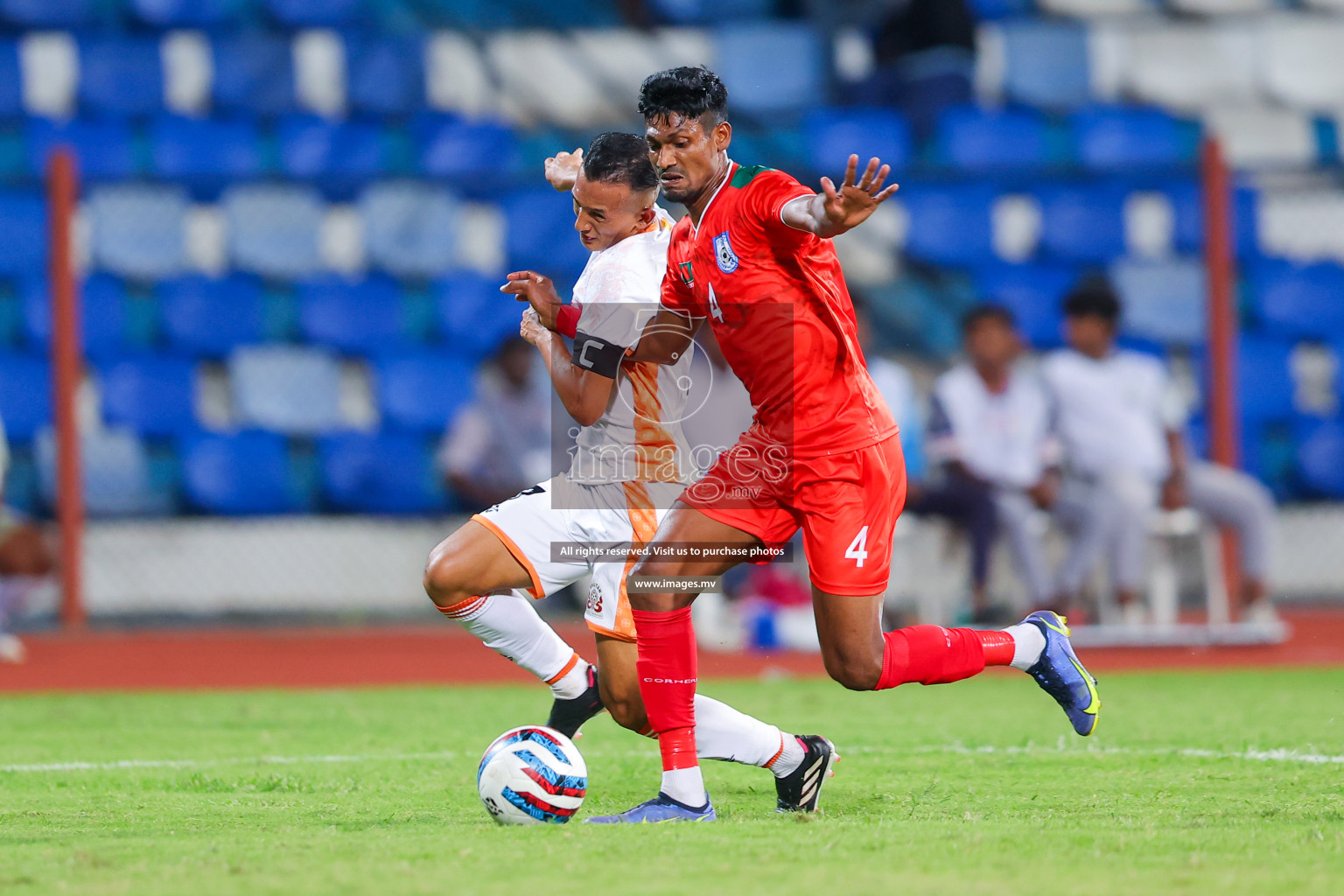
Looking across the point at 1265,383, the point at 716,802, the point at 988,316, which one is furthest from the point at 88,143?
the point at 716,802

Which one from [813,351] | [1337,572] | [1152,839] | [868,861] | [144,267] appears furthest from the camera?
[144,267]

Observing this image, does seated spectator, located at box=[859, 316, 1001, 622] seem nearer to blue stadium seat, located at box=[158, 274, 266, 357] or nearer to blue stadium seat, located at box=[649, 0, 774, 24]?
blue stadium seat, located at box=[158, 274, 266, 357]

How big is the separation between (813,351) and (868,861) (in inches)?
58.8

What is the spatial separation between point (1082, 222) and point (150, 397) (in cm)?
674

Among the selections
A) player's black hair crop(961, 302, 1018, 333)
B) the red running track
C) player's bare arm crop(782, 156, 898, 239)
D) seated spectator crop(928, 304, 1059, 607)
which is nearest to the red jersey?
player's bare arm crop(782, 156, 898, 239)

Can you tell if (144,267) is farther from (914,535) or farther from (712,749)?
(712,749)

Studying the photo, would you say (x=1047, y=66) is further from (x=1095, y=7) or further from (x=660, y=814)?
(x=660, y=814)

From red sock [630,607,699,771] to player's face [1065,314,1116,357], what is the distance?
577cm

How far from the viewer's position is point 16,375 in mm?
10961

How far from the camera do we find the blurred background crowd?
9.75m

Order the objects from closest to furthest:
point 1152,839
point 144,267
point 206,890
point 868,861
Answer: point 206,890 < point 868,861 < point 1152,839 < point 144,267

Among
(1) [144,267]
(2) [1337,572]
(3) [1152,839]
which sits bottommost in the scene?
(2) [1337,572]

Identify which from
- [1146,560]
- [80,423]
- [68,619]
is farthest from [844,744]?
[80,423]

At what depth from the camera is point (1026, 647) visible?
4.78 meters
